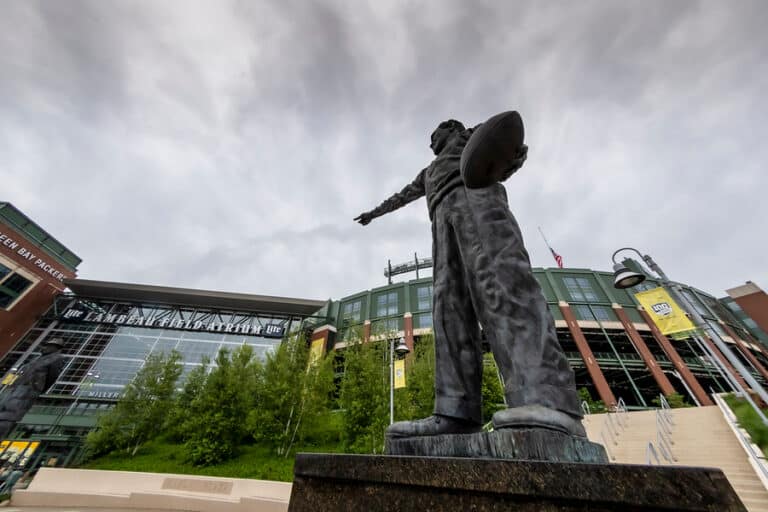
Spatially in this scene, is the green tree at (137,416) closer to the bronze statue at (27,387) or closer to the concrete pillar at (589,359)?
the bronze statue at (27,387)

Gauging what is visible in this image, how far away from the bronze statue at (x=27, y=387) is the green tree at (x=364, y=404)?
31.5 feet

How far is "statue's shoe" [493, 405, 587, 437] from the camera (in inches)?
45.0

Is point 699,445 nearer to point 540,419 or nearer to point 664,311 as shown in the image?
point 664,311

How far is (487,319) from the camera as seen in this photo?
Answer: 155 centimetres

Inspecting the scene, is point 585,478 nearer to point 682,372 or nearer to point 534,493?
point 534,493

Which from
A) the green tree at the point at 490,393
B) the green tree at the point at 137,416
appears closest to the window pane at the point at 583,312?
the green tree at the point at 490,393

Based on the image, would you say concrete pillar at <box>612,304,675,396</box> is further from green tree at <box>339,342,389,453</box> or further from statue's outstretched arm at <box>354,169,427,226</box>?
statue's outstretched arm at <box>354,169,427,226</box>

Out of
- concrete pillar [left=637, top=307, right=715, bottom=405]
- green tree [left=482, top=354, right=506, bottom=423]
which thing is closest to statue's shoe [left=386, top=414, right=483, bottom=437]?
green tree [left=482, top=354, right=506, bottom=423]

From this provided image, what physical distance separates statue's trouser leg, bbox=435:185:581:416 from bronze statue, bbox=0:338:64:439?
11410 mm

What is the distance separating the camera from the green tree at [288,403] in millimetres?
14969

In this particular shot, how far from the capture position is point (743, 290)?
3138cm

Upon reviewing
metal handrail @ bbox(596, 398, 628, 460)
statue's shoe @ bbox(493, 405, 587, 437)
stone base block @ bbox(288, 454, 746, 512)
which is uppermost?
metal handrail @ bbox(596, 398, 628, 460)

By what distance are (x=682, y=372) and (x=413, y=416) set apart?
2309 centimetres

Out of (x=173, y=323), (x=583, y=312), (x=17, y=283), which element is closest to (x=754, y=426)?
(x=583, y=312)
